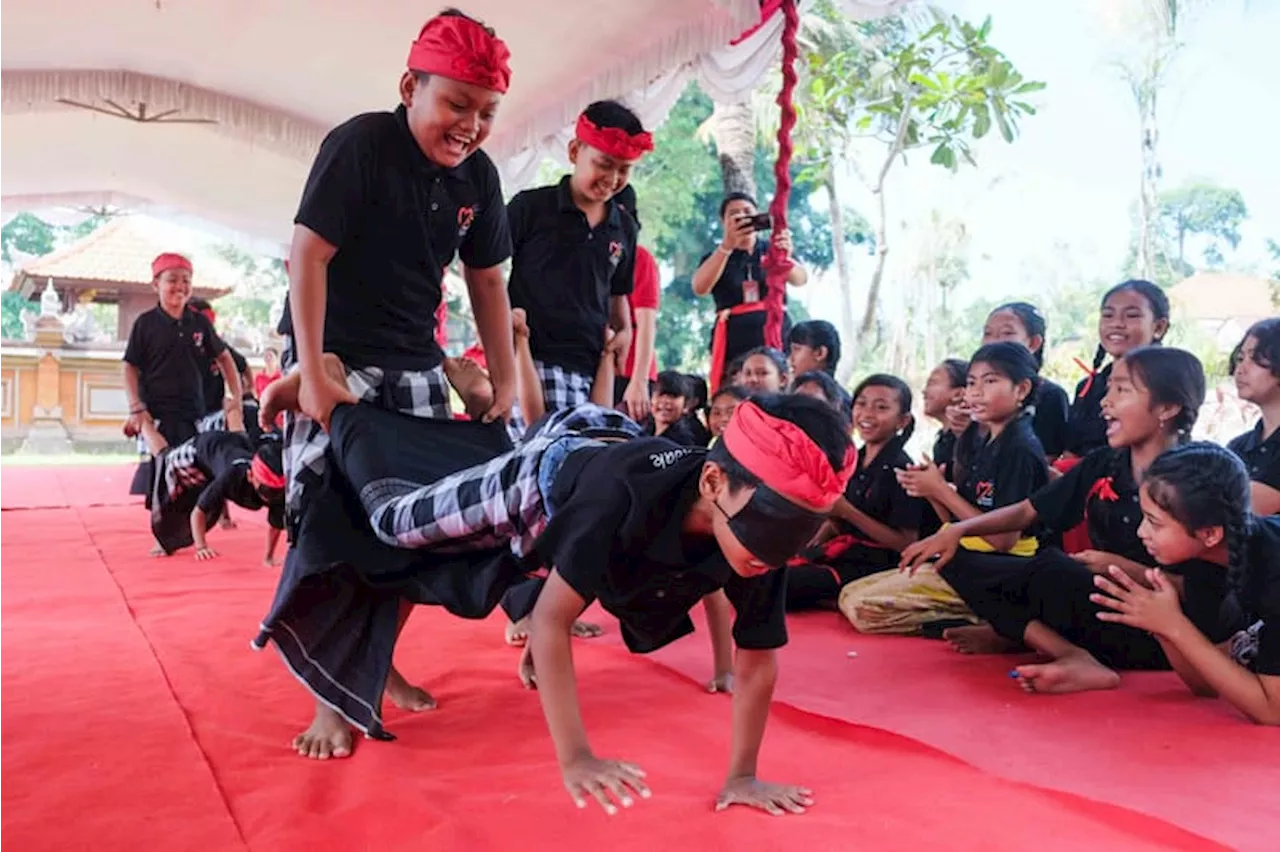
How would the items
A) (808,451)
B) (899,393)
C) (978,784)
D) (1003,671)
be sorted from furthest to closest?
(899,393), (1003,671), (978,784), (808,451)

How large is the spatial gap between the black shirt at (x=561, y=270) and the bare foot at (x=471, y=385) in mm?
765

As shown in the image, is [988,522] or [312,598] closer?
[312,598]

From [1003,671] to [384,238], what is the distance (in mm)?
1877

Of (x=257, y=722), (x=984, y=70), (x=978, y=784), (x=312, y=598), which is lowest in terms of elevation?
(x=257, y=722)

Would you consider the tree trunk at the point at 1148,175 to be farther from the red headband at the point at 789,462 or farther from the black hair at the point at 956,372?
the red headband at the point at 789,462

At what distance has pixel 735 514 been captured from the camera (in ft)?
5.14

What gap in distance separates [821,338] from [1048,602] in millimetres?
2329

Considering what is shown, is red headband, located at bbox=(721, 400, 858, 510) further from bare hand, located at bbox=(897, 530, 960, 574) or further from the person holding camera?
the person holding camera

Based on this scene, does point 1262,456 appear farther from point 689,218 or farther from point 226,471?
point 689,218

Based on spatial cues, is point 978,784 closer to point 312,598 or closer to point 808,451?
point 808,451

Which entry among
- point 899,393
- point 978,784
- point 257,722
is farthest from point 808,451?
point 899,393

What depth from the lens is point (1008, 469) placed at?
10.6ft

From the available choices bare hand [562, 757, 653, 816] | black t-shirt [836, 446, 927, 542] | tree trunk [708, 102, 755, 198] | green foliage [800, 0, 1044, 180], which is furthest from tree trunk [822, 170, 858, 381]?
bare hand [562, 757, 653, 816]

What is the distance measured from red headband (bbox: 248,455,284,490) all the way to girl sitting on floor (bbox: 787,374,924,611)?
5.86ft
